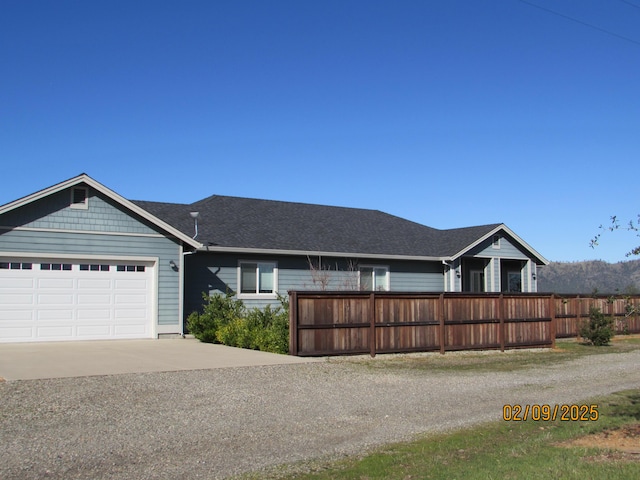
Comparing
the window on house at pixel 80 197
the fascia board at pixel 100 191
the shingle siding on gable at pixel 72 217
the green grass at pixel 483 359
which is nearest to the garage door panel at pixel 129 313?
the shingle siding on gable at pixel 72 217

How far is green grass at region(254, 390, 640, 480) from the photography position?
6703 mm

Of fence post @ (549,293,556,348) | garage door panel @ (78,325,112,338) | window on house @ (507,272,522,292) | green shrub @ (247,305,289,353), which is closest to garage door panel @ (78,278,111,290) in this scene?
garage door panel @ (78,325,112,338)

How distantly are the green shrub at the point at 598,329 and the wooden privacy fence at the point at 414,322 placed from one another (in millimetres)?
1939

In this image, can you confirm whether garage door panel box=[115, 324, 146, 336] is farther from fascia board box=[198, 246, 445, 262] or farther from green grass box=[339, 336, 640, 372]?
green grass box=[339, 336, 640, 372]

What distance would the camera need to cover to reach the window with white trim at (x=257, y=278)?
23.7 meters

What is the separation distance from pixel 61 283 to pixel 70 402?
9.84 m

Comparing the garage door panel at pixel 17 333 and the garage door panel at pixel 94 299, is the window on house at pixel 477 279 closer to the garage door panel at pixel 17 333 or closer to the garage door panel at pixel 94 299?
the garage door panel at pixel 94 299

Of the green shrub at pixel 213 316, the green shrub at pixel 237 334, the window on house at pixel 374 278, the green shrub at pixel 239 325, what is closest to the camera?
the green shrub at pixel 239 325

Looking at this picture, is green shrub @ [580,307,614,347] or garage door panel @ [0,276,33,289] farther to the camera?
green shrub @ [580,307,614,347]

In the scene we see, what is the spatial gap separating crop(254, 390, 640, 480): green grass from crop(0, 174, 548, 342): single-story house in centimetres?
1377

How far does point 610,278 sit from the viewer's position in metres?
67.2

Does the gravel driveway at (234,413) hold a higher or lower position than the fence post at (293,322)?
lower

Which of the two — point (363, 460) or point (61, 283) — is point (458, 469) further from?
point (61, 283)

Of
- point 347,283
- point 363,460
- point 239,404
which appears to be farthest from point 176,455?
point 347,283
